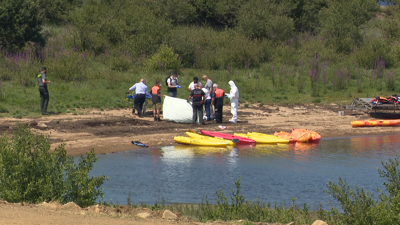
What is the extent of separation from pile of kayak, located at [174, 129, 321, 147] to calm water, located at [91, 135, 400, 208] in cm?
30

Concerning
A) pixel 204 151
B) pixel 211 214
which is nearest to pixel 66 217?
pixel 211 214

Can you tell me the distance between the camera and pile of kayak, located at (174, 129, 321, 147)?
58.5 feet

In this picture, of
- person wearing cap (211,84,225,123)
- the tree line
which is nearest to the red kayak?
person wearing cap (211,84,225,123)

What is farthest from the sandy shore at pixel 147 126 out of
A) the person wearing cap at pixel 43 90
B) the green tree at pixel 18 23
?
the green tree at pixel 18 23

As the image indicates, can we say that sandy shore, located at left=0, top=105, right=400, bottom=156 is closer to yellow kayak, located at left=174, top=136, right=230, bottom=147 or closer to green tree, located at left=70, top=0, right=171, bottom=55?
yellow kayak, located at left=174, top=136, right=230, bottom=147

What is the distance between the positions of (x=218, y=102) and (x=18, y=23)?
14.7m

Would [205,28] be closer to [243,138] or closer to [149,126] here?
[149,126]

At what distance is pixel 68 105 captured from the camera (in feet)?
72.0

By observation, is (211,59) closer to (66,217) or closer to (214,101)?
(214,101)

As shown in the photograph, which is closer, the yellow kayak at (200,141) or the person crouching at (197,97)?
the yellow kayak at (200,141)

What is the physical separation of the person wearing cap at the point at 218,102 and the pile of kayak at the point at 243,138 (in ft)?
5.83

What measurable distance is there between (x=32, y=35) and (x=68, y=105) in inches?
381

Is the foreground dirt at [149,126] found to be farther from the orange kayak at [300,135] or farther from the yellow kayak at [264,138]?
the yellow kayak at [264,138]

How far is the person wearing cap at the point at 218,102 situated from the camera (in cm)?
2003
